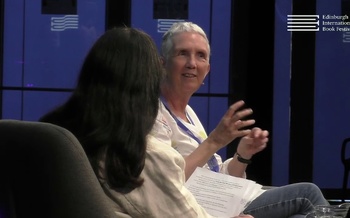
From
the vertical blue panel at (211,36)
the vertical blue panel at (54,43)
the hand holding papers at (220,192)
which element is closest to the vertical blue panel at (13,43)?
the vertical blue panel at (54,43)

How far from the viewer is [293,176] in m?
5.99

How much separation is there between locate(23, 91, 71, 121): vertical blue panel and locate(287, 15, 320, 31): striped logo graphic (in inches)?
79.8

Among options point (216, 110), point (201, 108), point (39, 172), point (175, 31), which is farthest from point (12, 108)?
point (39, 172)

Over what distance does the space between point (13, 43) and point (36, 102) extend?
0.54 meters

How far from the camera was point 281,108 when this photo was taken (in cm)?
597

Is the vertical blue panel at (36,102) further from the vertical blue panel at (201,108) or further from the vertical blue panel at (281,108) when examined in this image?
the vertical blue panel at (281,108)

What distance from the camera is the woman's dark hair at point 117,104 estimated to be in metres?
1.76

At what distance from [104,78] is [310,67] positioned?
4.40 metres

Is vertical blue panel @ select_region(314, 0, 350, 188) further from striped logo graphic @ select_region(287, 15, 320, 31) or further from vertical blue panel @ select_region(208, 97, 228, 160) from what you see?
vertical blue panel @ select_region(208, 97, 228, 160)

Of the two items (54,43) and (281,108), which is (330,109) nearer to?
(281,108)

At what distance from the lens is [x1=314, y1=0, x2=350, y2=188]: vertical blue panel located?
6.03 meters

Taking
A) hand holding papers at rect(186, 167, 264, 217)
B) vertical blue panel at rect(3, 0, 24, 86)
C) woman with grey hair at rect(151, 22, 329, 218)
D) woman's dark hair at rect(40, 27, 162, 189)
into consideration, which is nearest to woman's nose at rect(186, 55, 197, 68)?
woman with grey hair at rect(151, 22, 329, 218)

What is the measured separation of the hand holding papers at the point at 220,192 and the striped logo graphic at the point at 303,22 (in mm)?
3773

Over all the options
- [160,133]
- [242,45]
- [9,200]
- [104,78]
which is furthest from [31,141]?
[242,45]
